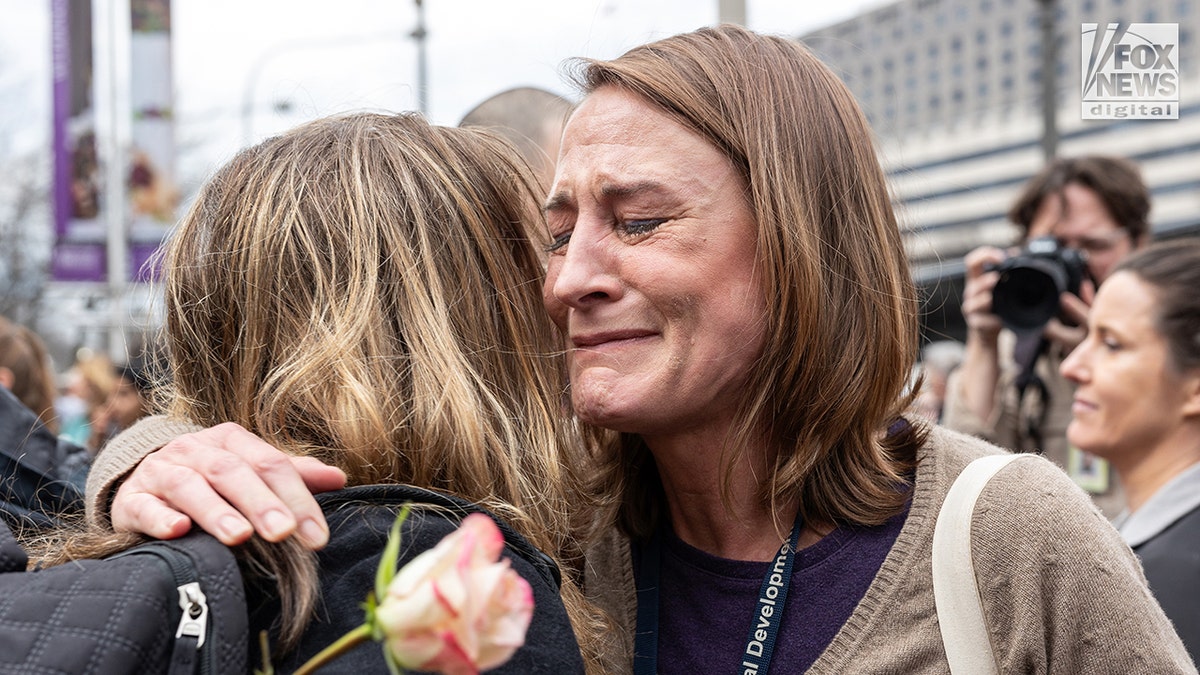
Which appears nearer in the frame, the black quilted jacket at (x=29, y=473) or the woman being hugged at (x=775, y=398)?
the woman being hugged at (x=775, y=398)

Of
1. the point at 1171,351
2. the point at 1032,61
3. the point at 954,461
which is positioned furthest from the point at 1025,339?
the point at 1032,61

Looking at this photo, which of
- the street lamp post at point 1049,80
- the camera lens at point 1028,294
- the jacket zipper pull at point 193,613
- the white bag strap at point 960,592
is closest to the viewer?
the jacket zipper pull at point 193,613

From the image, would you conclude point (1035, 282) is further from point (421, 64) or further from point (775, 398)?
point (421, 64)

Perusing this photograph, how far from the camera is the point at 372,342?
48.7 inches

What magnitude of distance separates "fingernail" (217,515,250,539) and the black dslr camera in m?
2.68

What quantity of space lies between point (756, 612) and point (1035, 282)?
2.10 meters

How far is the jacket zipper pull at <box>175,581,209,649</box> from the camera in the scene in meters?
0.88

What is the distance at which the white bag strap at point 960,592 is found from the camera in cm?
137

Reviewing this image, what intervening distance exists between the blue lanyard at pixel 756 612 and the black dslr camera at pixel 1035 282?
1.93 metres

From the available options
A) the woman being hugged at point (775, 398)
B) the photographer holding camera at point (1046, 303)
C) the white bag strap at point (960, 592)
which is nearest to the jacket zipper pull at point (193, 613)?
the woman being hugged at point (775, 398)

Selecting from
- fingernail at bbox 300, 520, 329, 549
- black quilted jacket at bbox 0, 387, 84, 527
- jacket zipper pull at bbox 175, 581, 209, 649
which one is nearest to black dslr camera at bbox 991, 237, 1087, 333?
black quilted jacket at bbox 0, 387, 84, 527

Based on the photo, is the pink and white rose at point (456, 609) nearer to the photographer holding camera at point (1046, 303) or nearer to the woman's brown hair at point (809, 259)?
the woman's brown hair at point (809, 259)

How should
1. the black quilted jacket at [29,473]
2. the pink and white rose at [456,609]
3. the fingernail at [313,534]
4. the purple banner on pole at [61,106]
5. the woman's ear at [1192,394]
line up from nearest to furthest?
the pink and white rose at [456,609] → the fingernail at [313,534] → the black quilted jacket at [29,473] → the woman's ear at [1192,394] → the purple banner on pole at [61,106]

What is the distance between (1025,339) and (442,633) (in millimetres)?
2904
